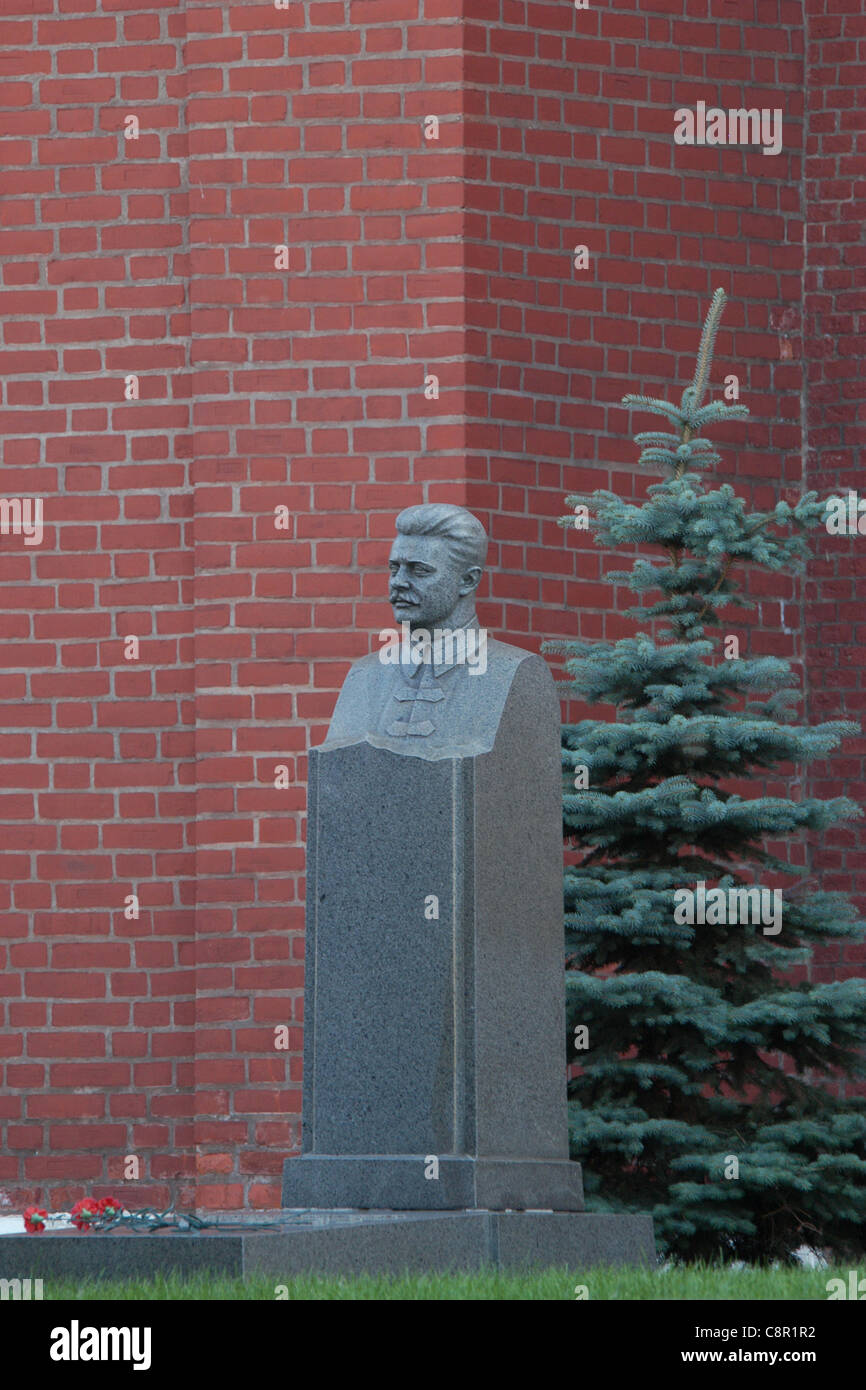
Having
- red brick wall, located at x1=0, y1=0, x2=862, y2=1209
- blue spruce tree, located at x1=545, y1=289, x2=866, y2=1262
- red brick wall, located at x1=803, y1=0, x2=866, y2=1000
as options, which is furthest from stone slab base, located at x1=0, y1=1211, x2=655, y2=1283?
red brick wall, located at x1=803, y1=0, x2=866, y2=1000

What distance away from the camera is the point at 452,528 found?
905 cm

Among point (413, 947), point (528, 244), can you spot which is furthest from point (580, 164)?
point (413, 947)

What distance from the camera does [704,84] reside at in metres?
13.4

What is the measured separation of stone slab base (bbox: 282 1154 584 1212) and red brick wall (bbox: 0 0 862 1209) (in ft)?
10.5

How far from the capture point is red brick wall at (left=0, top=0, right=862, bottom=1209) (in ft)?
39.9

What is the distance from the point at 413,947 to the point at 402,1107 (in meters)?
0.52

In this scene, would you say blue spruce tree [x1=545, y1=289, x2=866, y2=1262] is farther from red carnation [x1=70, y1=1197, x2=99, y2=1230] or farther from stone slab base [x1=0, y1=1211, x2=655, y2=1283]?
red carnation [x1=70, y1=1197, x2=99, y2=1230]

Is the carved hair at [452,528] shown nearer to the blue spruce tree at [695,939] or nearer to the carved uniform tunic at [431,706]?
the carved uniform tunic at [431,706]

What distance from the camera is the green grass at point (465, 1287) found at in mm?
7188

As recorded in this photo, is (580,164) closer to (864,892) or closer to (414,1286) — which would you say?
(864,892)

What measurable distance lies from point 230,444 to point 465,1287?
5713mm

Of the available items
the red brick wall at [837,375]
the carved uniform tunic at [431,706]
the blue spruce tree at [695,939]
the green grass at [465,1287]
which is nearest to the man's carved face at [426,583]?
the carved uniform tunic at [431,706]

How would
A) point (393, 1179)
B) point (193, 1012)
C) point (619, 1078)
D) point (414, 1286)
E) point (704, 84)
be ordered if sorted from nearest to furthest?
point (414, 1286) → point (393, 1179) → point (619, 1078) → point (193, 1012) → point (704, 84)

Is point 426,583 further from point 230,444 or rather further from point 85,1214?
point 230,444
